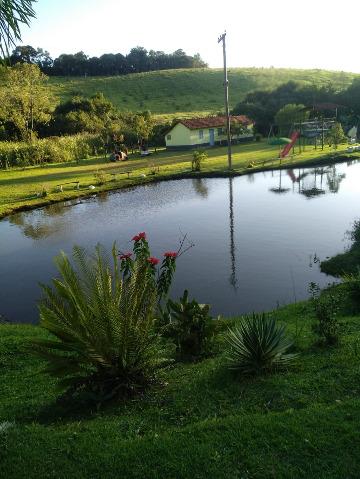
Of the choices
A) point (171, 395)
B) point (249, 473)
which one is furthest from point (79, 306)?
point (249, 473)

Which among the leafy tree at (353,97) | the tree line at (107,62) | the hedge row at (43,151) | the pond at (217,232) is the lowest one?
the pond at (217,232)

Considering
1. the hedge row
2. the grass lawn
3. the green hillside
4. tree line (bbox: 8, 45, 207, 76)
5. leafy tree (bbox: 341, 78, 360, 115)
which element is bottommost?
the grass lawn

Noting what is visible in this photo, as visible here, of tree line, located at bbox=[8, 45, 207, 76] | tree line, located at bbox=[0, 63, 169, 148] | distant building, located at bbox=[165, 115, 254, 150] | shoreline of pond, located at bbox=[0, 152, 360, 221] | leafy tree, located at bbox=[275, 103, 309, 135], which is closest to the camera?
shoreline of pond, located at bbox=[0, 152, 360, 221]

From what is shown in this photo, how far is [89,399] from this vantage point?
574 cm

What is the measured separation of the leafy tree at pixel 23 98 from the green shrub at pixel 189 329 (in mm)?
43259

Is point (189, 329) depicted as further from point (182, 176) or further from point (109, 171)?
point (109, 171)

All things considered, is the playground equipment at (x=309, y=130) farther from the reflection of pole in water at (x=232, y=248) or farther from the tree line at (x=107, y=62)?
the tree line at (x=107, y=62)

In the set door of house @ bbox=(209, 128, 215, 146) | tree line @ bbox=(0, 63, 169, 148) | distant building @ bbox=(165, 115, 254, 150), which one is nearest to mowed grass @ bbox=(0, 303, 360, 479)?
tree line @ bbox=(0, 63, 169, 148)

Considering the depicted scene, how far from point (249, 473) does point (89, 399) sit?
2.52 metres

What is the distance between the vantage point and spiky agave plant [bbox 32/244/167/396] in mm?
5680

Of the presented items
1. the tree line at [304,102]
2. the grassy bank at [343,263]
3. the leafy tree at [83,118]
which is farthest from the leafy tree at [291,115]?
the grassy bank at [343,263]

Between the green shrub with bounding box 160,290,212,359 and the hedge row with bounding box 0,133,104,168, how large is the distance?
123 ft

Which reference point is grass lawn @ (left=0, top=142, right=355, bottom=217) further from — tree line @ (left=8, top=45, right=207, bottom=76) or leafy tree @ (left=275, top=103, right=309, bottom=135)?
tree line @ (left=8, top=45, right=207, bottom=76)

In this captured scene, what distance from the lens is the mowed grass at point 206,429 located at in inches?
158
